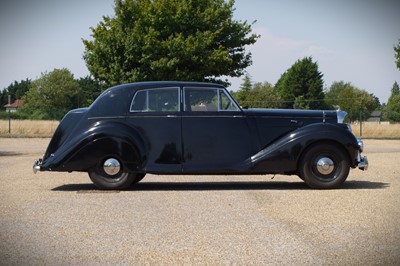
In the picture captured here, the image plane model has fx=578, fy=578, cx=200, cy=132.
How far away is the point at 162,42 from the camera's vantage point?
3189 centimetres

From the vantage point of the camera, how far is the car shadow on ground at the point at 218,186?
9.75 meters

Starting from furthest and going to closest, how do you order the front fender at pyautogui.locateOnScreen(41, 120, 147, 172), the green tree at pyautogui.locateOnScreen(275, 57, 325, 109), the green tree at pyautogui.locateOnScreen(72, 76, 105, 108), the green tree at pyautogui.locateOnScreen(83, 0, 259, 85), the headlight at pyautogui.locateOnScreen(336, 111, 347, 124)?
the green tree at pyautogui.locateOnScreen(72, 76, 105, 108), the green tree at pyautogui.locateOnScreen(275, 57, 325, 109), the green tree at pyautogui.locateOnScreen(83, 0, 259, 85), the headlight at pyautogui.locateOnScreen(336, 111, 347, 124), the front fender at pyautogui.locateOnScreen(41, 120, 147, 172)

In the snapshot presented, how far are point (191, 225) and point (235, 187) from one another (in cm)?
382

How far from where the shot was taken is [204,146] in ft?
31.3

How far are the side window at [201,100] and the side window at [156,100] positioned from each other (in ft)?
0.66

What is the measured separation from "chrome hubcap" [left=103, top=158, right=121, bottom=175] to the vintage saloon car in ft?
0.05

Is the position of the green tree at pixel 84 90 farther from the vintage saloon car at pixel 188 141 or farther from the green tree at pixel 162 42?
the vintage saloon car at pixel 188 141

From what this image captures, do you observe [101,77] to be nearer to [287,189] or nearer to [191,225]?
[287,189]

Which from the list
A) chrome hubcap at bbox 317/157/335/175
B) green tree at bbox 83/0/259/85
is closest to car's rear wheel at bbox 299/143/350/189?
chrome hubcap at bbox 317/157/335/175

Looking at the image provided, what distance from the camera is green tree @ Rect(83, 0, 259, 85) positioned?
3173cm

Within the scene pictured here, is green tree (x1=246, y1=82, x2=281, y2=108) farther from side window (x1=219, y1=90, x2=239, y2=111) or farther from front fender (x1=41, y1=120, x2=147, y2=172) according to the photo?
front fender (x1=41, y1=120, x2=147, y2=172)

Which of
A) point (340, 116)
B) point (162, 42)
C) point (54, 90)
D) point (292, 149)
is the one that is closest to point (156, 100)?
point (292, 149)

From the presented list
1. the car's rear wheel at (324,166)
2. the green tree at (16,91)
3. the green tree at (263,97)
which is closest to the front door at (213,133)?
the car's rear wheel at (324,166)

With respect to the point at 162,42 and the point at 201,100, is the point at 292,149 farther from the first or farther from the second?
the point at 162,42
